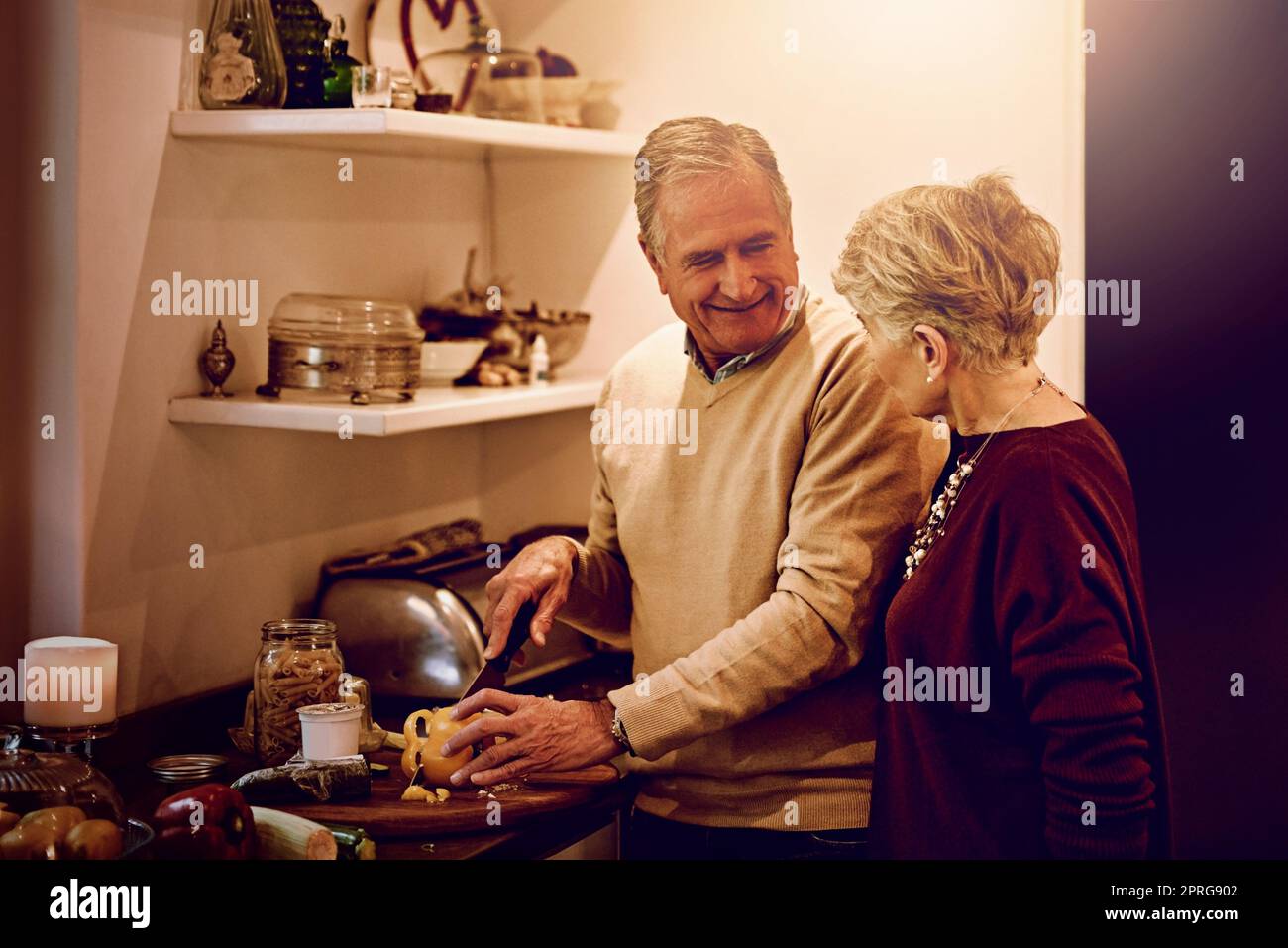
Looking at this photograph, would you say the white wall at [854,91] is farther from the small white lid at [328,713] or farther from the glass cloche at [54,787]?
the glass cloche at [54,787]

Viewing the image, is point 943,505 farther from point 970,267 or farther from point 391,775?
point 391,775

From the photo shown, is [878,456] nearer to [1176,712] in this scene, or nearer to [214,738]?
[1176,712]

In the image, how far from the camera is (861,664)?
169 centimetres

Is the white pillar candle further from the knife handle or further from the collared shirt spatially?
the collared shirt

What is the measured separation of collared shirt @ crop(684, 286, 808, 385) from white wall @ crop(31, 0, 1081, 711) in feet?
1.25

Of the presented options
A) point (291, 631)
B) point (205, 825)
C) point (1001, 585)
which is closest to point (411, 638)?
point (291, 631)

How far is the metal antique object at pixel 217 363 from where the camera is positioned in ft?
6.43

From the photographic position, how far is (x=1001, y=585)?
4.62 feet

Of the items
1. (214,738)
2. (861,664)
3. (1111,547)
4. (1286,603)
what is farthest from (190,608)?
(1286,603)

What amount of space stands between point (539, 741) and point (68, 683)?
567 mm

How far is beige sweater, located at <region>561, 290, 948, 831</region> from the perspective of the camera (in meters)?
1.63

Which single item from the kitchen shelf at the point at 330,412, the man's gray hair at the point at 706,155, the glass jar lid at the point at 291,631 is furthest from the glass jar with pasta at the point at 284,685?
the man's gray hair at the point at 706,155

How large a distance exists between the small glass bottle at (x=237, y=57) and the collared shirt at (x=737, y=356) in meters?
0.65
